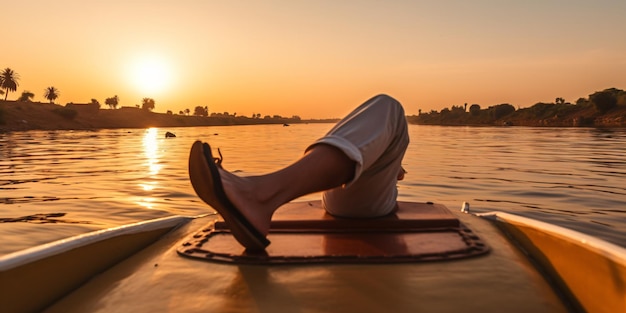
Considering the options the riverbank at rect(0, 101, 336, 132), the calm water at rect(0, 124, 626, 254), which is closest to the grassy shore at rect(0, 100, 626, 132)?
the riverbank at rect(0, 101, 336, 132)

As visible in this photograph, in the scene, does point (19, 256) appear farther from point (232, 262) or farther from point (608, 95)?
point (608, 95)

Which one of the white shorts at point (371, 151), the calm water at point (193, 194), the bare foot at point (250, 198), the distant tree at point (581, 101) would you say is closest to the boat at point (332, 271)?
the white shorts at point (371, 151)

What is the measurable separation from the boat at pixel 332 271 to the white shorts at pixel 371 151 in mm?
119

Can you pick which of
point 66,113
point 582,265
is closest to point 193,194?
point 582,265

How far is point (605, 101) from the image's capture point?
76625 millimetres

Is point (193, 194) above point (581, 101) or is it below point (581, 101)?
below

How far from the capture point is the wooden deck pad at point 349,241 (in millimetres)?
2107

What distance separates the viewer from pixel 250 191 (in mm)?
1918

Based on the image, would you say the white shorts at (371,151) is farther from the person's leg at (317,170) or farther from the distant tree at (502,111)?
the distant tree at (502,111)

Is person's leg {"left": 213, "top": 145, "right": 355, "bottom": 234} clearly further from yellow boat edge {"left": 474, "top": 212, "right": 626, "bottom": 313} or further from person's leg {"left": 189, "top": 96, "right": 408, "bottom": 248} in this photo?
yellow boat edge {"left": 474, "top": 212, "right": 626, "bottom": 313}

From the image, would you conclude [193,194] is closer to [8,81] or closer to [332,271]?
[332,271]

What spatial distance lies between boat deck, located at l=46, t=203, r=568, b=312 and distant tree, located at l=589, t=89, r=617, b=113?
88713mm

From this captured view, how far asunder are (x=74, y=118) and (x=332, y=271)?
100355 mm

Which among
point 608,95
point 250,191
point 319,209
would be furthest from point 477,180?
point 608,95
